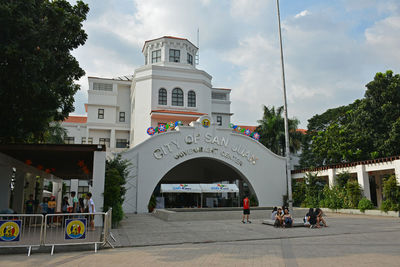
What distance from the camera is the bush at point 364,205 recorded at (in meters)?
23.9

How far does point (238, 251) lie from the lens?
978 centimetres

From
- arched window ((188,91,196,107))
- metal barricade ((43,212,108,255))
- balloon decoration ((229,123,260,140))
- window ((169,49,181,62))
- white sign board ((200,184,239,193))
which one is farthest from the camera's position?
window ((169,49,181,62))

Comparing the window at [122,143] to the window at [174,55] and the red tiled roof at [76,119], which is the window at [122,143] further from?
the window at [174,55]

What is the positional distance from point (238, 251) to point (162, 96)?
26.8 m

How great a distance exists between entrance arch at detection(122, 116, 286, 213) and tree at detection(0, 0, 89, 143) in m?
10.6

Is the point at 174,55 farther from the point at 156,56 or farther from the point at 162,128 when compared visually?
the point at 162,128

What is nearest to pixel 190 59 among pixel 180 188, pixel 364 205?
pixel 180 188

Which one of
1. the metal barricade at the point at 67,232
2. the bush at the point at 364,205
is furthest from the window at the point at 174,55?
the metal barricade at the point at 67,232

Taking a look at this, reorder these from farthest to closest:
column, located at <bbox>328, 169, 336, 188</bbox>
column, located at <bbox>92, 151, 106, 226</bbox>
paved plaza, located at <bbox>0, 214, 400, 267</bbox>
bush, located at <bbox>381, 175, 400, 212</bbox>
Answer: column, located at <bbox>328, 169, 336, 188</bbox>
bush, located at <bbox>381, 175, 400, 212</bbox>
column, located at <bbox>92, 151, 106, 226</bbox>
paved plaza, located at <bbox>0, 214, 400, 267</bbox>

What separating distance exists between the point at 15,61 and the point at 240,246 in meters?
10.9

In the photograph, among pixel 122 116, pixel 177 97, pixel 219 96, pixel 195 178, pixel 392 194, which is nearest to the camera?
pixel 392 194

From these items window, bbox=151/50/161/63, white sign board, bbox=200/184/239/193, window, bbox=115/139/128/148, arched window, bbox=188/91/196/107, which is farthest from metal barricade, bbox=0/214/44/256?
window, bbox=115/139/128/148

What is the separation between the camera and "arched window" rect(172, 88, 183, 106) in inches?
1393

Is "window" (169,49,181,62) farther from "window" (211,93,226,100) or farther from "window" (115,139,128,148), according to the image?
"window" (115,139,128,148)
